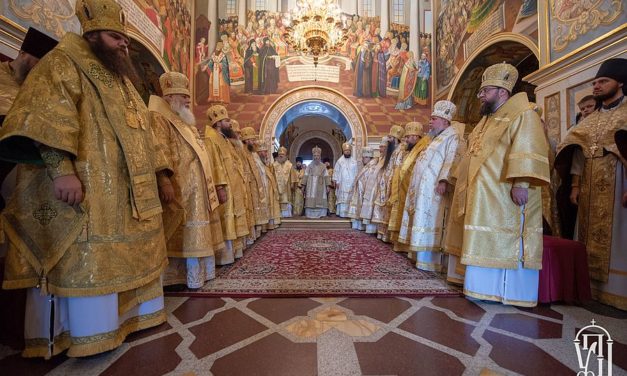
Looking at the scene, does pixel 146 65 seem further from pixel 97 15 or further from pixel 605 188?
pixel 605 188

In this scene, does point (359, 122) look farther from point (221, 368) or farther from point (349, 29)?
point (221, 368)

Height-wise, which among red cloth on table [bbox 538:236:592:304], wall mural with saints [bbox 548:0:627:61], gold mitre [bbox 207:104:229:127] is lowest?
red cloth on table [bbox 538:236:592:304]

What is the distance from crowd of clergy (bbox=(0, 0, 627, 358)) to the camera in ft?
5.08

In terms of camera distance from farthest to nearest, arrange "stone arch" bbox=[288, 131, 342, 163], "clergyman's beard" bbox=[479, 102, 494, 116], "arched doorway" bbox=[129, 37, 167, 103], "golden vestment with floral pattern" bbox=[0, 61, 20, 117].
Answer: "stone arch" bbox=[288, 131, 342, 163]
"arched doorway" bbox=[129, 37, 167, 103]
"clergyman's beard" bbox=[479, 102, 494, 116]
"golden vestment with floral pattern" bbox=[0, 61, 20, 117]

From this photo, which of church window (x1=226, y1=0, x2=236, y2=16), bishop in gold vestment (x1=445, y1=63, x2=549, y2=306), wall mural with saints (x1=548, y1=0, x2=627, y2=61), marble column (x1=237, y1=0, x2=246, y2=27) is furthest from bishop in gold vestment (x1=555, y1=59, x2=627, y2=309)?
church window (x1=226, y1=0, x2=236, y2=16)

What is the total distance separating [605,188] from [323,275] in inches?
116

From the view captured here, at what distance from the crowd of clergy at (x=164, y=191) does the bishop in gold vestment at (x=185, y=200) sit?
0.05 ft

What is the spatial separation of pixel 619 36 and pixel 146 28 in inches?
402

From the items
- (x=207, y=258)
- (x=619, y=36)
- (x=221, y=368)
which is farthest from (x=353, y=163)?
(x=221, y=368)

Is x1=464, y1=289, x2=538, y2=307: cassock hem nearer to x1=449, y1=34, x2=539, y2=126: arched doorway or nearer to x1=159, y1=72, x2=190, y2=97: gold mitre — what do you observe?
x1=159, y1=72, x2=190, y2=97: gold mitre

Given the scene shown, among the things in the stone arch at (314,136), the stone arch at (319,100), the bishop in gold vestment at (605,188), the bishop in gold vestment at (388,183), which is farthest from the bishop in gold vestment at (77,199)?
the stone arch at (314,136)

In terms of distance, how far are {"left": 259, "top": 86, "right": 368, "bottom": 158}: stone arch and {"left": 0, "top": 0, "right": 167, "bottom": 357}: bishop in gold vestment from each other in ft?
32.9

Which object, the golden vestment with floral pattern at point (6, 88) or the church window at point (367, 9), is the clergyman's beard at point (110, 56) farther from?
the church window at point (367, 9)

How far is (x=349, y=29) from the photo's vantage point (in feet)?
39.2
